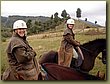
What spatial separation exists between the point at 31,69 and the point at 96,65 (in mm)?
880

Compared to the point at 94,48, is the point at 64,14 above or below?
above

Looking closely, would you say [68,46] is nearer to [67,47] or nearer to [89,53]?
[67,47]

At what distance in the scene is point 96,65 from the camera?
4574 millimetres

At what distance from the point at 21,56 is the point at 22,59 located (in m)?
0.04

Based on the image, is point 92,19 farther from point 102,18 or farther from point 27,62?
point 27,62

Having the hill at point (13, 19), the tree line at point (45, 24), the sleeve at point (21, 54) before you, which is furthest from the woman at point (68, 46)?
the sleeve at point (21, 54)

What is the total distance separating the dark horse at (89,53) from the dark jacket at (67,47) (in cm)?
6

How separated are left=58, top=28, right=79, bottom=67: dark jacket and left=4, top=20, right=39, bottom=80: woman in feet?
1.17

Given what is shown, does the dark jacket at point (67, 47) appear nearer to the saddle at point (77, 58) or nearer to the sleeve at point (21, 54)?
the saddle at point (77, 58)

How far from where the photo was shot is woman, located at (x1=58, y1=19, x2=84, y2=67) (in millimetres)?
4566

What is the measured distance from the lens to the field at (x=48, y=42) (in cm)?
449

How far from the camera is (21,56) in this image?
4309 millimetres

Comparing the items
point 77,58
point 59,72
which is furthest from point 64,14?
point 59,72

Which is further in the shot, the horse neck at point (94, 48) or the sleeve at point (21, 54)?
the horse neck at point (94, 48)
